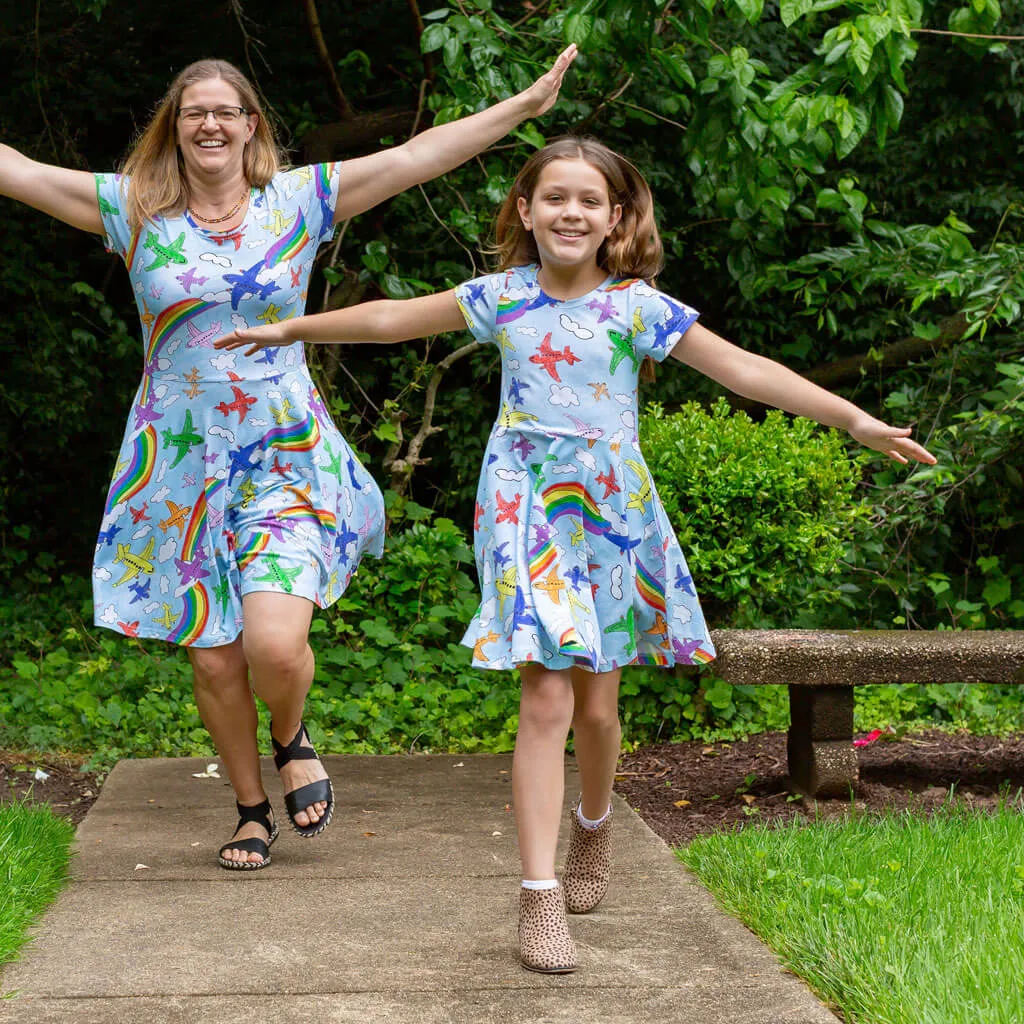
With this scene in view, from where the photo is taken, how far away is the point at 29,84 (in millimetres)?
7211

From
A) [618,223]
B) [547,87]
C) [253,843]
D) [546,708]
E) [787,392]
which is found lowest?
[253,843]

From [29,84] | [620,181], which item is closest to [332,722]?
[620,181]

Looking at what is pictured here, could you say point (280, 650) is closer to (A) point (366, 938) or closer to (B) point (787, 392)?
(A) point (366, 938)

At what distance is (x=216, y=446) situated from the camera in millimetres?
3545

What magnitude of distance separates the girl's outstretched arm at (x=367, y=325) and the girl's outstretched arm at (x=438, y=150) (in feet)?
2.00

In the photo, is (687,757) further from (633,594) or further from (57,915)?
(57,915)

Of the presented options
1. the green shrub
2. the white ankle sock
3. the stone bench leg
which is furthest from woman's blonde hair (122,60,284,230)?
the stone bench leg

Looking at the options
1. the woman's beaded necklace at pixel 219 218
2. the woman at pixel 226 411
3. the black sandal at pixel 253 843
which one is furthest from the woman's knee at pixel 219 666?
the woman's beaded necklace at pixel 219 218

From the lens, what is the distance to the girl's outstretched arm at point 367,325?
3.14 m

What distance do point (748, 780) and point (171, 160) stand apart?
2661 millimetres

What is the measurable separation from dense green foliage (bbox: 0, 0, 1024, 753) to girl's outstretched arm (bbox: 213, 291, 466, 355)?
1.79m

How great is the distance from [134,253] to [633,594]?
152 cm

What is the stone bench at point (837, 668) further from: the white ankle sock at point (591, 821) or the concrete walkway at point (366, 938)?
the white ankle sock at point (591, 821)

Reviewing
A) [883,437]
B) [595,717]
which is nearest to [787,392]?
[883,437]
